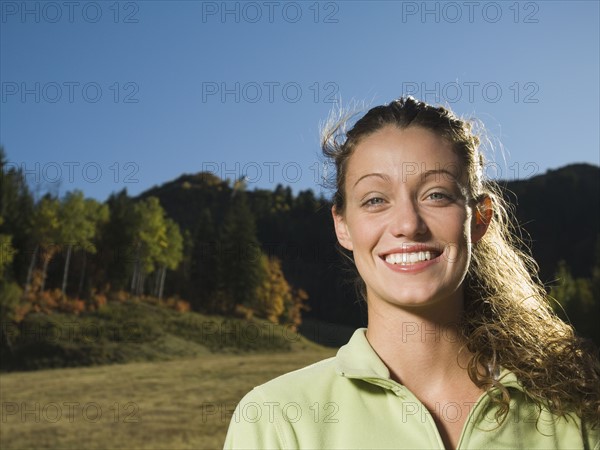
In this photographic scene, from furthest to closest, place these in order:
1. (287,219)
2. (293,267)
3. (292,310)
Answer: (287,219)
(293,267)
(292,310)

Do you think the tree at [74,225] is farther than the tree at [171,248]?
No

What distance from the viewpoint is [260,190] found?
10144 cm

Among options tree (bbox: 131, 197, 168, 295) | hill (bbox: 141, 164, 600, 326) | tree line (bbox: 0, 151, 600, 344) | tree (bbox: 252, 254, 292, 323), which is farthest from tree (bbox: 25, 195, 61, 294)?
hill (bbox: 141, 164, 600, 326)

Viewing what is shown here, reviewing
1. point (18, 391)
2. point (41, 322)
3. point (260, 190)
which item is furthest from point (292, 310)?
point (260, 190)

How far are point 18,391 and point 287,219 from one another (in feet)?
193

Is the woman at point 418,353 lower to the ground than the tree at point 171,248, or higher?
lower

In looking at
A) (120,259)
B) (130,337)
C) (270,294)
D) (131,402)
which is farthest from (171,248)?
(131,402)

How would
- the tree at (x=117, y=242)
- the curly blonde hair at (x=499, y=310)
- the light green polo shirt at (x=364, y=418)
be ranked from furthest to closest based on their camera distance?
the tree at (x=117, y=242)
the curly blonde hair at (x=499, y=310)
the light green polo shirt at (x=364, y=418)

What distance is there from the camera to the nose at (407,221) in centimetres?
242

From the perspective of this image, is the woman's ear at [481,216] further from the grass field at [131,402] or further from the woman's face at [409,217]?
the grass field at [131,402]

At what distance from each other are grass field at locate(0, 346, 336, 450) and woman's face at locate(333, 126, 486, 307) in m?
13.2

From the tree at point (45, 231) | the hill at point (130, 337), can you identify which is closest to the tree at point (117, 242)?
the hill at point (130, 337)

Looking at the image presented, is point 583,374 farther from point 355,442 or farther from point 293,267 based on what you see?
point 293,267

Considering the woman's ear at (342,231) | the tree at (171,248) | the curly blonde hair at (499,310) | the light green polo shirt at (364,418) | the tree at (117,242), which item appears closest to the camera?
the light green polo shirt at (364,418)
